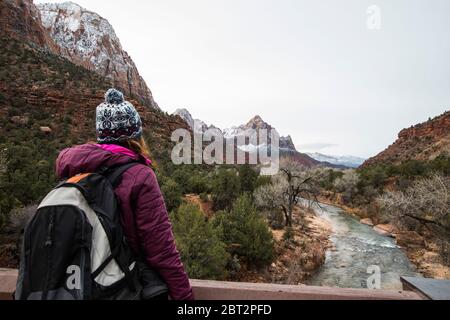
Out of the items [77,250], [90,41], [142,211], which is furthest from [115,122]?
[90,41]

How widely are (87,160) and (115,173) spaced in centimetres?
14

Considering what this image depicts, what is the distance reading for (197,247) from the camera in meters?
8.39

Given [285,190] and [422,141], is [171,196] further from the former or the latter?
[422,141]

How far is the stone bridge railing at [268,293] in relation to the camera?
56.8 inches

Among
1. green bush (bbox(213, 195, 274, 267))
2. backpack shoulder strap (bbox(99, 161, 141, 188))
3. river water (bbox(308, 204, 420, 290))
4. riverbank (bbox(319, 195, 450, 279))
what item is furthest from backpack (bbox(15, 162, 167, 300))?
riverbank (bbox(319, 195, 450, 279))

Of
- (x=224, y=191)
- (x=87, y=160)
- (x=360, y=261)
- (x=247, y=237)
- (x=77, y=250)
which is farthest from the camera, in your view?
(x=224, y=191)

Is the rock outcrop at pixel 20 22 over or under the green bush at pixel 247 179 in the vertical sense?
over

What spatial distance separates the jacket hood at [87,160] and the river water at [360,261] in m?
10.7

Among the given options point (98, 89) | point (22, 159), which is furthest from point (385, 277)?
point (98, 89)

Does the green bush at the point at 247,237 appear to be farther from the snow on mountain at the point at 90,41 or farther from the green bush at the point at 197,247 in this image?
the snow on mountain at the point at 90,41

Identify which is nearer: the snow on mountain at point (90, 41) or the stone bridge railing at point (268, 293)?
the stone bridge railing at point (268, 293)

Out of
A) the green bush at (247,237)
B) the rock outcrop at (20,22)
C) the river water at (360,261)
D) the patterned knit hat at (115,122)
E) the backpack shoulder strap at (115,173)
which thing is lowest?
the river water at (360,261)

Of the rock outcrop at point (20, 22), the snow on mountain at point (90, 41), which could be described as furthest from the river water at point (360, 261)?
the snow on mountain at point (90, 41)

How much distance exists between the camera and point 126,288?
49.2 inches
